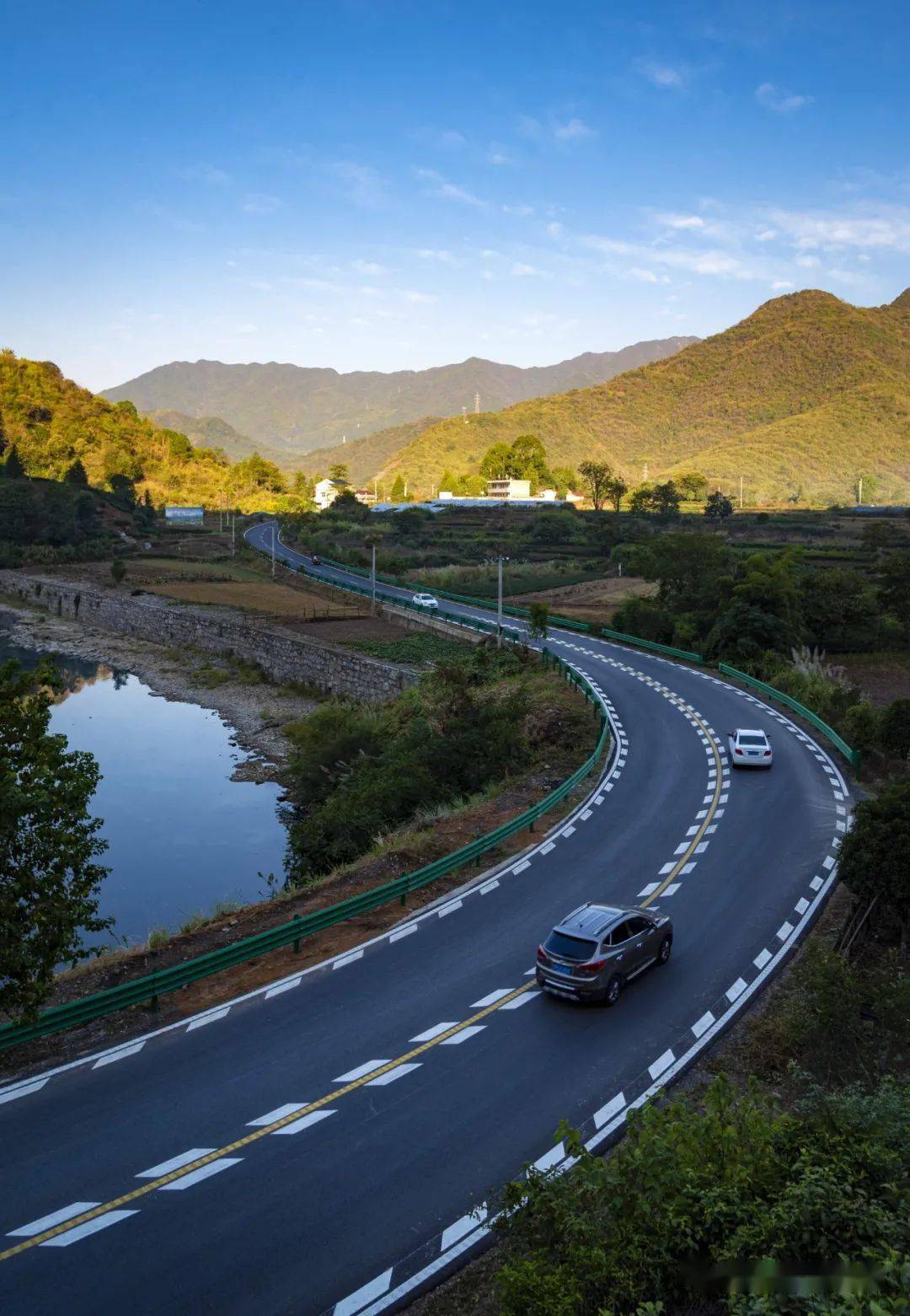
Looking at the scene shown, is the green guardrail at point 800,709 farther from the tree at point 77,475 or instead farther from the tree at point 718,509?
the tree at point 77,475

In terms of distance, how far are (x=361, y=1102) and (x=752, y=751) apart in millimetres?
20455

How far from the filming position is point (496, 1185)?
1045 cm

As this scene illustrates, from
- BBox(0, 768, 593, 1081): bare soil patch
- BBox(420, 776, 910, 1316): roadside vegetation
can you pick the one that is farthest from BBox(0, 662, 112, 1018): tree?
BBox(420, 776, 910, 1316): roadside vegetation

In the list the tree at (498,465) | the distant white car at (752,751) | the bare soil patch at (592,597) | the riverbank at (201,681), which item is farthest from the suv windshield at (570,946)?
the tree at (498,465)

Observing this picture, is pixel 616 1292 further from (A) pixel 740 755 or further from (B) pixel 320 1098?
(A) pixel 740 755

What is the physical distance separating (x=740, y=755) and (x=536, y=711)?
357 inches

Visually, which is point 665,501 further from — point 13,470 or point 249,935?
point 249,935

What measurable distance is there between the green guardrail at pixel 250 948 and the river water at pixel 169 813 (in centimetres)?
779

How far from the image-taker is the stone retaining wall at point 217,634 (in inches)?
1933

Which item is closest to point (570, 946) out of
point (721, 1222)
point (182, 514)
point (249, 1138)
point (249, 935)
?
point (249, 1138)

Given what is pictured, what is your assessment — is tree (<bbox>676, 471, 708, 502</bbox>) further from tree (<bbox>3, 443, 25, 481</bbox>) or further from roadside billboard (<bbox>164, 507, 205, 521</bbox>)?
tree (<bbox>3, 443, 25, 481</bbox>)

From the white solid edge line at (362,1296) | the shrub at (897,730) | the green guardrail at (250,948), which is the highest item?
the shrub at (897,730)

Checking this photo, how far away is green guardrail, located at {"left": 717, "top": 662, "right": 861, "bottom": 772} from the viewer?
3012 centimetres

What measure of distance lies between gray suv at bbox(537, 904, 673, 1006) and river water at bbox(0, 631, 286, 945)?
12.3m
